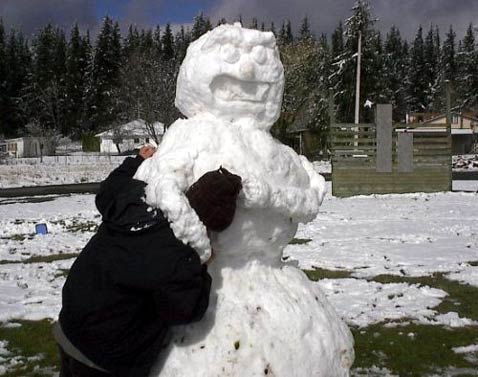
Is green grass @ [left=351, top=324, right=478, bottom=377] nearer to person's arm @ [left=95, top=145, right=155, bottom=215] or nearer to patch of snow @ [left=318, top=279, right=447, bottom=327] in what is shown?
patch of snow @ [left=318, top=279, right=447, bottom=327]

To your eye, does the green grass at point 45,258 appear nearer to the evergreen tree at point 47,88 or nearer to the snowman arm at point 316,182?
the snowman arm at point 316,182

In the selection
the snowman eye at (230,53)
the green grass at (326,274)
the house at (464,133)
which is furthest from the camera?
the house at (464,133)

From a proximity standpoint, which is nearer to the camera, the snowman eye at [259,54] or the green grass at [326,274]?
the snowman eye at [259,54]

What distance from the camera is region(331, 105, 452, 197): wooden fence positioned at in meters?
18.1

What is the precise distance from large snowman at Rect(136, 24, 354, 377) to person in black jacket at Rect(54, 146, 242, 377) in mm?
73

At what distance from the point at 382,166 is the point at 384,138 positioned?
802mm

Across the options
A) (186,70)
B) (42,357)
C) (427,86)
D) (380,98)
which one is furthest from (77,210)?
(427,86)

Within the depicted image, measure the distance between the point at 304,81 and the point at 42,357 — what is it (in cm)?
3568

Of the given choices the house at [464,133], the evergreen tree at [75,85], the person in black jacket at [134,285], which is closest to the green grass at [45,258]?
the person in black jacket at [134,285]

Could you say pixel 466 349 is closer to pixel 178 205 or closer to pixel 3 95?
pixel 178 205

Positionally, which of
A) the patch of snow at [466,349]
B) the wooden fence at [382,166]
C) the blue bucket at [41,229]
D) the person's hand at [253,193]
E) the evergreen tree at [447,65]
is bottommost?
the patch of snow at [466,349]

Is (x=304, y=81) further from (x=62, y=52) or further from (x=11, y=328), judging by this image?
(x=62, y=52)

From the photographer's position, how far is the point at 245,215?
259cm

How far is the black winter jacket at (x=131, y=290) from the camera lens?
2.23 metres
